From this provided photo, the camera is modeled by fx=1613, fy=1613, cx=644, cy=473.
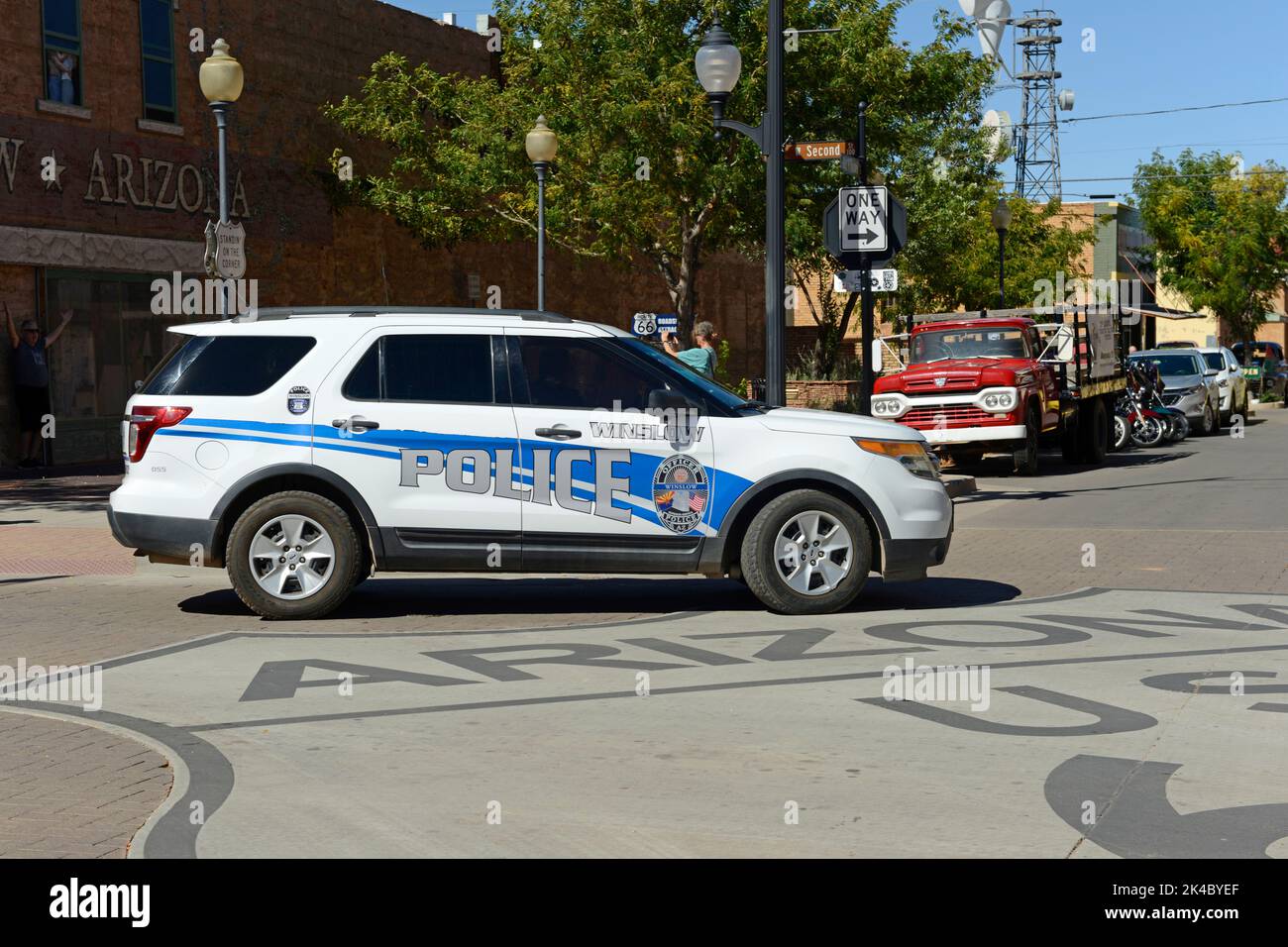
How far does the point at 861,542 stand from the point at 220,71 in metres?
8.84

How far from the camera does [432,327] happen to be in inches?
412

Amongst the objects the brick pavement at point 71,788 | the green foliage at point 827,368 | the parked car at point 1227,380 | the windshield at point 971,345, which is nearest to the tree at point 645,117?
the windshield at point 971,345

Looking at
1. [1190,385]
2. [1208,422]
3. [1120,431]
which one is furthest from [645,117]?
[1208,422]

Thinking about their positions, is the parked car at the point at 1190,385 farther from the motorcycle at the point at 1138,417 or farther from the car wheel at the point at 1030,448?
the car wheel at the point at 1030,448

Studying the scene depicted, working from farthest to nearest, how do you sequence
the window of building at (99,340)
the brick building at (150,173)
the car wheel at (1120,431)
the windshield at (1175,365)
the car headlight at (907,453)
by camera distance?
the windshield at (1175,365) → the car wheel at (1120,431) → the window of building at (99,340) → the brick building at (150,173) → the car headlight at (907,453)

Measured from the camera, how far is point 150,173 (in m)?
24.5

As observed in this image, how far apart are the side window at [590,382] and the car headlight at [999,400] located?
12.4m

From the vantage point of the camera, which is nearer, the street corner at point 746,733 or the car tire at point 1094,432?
the street corner at point 746,733

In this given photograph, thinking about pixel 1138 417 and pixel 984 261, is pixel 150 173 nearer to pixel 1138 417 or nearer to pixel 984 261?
pixel 1138 417

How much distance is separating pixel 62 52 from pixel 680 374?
16378 mm

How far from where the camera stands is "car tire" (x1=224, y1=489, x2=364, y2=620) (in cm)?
1021

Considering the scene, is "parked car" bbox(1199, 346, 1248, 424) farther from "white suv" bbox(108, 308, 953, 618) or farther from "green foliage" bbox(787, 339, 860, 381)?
"white suv" bbox(108, 308, 953, 618)

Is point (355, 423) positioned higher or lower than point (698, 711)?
higher

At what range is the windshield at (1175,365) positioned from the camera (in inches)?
1329
